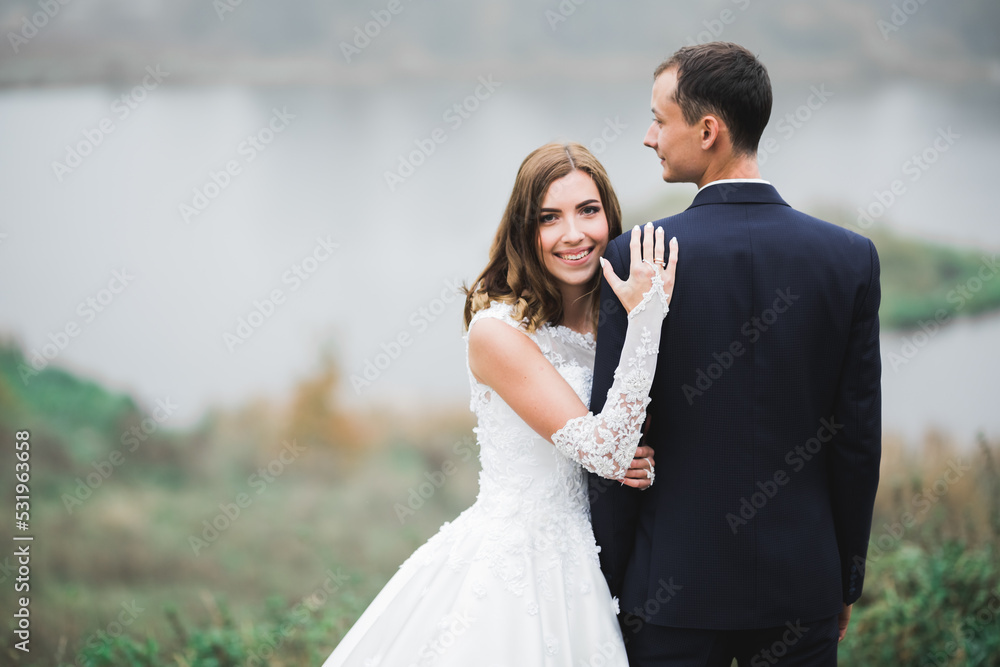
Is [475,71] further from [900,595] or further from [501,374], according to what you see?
[900,595]

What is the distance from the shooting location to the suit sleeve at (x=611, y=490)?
2059 millimetres

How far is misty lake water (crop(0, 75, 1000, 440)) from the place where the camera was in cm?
466

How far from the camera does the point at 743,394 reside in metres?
1.96

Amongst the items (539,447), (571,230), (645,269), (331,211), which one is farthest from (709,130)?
(331,211)

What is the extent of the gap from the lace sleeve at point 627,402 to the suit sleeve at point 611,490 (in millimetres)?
61

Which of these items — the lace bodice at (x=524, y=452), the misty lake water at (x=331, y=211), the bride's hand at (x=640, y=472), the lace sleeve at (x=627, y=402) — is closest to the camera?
the lace sleeve at (x=627, y=402)

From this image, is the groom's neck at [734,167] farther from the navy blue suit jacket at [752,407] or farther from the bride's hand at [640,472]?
the bride's hand at [640,472]

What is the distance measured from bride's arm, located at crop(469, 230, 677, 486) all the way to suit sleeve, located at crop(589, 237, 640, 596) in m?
0.07

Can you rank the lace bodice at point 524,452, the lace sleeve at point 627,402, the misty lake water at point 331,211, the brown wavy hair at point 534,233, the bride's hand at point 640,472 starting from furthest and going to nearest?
the misty lake water at point 331,211 → the brown wavy hair at point 534,233 → the lace bodice at point 524,452 → the bride's hand at point 640,472 → the lace sleeve at point 627,402

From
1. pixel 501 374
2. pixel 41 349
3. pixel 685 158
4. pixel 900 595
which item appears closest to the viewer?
pixel 685 158

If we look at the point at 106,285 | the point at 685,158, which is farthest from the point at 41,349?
the point at 685,158

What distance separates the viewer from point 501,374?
7.52 ft

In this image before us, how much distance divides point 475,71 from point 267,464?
2772 mm

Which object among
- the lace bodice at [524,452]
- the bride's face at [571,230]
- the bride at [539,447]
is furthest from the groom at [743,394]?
the bride's face at [571,230]
